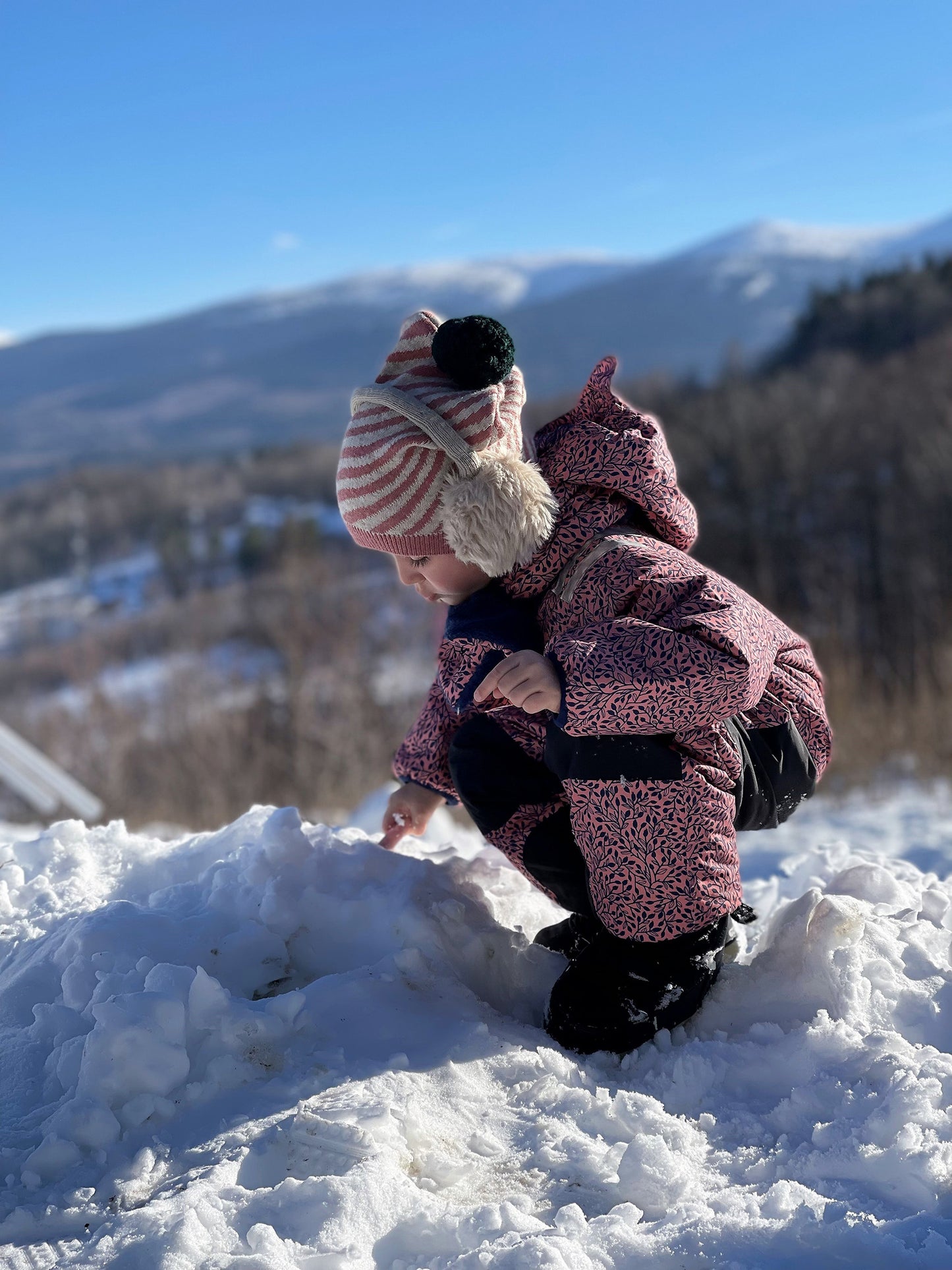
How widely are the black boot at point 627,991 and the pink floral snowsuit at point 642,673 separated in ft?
0.15

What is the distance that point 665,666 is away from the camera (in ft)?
4.53

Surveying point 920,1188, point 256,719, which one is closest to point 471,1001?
point 920,1188

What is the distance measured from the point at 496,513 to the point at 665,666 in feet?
1.15

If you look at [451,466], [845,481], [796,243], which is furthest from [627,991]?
[796,243]

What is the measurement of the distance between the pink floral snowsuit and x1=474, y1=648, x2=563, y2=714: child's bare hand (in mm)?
19

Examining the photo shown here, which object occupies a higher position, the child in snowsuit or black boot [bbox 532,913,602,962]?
the child in snowsuit

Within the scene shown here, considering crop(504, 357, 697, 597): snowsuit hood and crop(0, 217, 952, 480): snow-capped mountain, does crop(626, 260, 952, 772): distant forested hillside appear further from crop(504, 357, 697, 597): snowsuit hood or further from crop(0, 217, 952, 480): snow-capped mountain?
crop(504, 357, 697, 597): snowsuit hood

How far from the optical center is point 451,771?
1.78 meters

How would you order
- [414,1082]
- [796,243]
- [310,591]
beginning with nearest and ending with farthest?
[414,1082], [310,591], [796,243]

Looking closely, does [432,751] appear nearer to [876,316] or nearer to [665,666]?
[665,666]

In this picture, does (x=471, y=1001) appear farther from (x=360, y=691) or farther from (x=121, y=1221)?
(x=360, y=691)

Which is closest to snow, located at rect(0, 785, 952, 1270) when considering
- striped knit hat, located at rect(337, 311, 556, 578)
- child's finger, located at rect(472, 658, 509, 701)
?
child's finger, located at rect(472, 658, 509, 701)

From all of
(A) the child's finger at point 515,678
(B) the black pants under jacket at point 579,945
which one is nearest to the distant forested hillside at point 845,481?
(B) the black pants under jacket at point 579,945

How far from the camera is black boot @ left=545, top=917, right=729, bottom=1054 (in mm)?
1562
